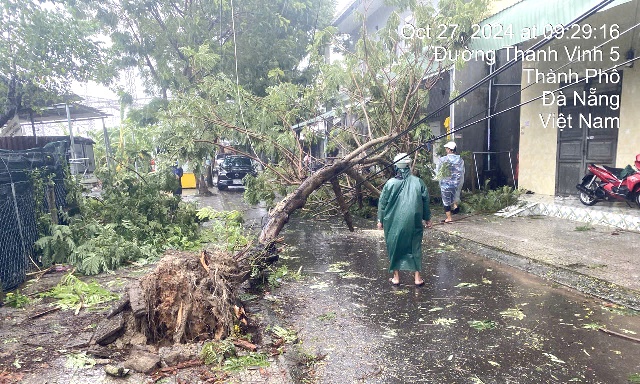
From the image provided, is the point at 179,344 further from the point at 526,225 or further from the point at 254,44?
the point at 254,44

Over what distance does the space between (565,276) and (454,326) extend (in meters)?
1.92

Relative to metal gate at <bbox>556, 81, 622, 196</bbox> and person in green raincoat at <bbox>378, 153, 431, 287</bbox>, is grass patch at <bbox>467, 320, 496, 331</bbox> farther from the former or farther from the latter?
metal gate at <bbox>556, 81, 622, 196</bbox>

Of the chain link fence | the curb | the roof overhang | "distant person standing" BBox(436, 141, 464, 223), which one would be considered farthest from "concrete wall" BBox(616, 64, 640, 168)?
the roof overhang

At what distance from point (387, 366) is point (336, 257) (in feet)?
11.0

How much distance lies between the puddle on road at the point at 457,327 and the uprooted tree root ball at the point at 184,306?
0.77 meters

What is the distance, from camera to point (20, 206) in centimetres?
565

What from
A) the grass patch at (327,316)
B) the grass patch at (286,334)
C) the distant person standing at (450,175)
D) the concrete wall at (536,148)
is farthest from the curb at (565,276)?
the concrete wall at (536,148)

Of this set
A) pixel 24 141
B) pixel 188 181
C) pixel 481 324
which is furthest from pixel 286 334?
pixel 188 181

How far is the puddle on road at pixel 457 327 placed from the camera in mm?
3186

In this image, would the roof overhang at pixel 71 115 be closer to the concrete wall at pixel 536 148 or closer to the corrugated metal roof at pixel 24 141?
the corrugated metal roof at pixel 24 141

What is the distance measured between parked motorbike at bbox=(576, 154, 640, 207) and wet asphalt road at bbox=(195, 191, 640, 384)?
3350 millimetres

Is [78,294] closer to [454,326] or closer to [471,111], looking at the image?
[454,326]

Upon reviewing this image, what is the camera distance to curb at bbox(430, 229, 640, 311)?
14.1ft

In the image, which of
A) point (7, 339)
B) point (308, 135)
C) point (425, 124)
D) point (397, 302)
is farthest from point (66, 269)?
point (425, 124)
